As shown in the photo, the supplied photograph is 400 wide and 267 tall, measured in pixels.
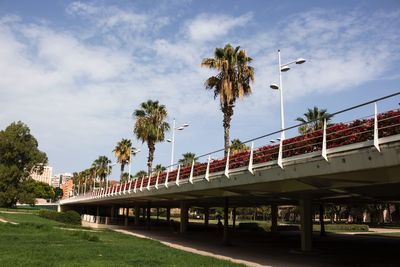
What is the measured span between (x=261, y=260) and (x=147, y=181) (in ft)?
52.6

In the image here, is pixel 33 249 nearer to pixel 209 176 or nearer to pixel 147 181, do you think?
pixel 209 176

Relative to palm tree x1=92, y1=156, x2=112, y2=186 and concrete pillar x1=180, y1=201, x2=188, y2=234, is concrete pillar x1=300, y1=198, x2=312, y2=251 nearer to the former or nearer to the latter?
concrete pillar x1=180, y1=201, x2=188, y2=234

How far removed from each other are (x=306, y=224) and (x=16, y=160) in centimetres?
8319

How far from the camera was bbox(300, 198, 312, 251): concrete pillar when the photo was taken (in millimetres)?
25136

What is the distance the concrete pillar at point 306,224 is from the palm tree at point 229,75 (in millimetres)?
10092

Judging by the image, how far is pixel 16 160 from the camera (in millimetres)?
94750

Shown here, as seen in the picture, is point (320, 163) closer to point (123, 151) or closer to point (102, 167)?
point (123, 151)

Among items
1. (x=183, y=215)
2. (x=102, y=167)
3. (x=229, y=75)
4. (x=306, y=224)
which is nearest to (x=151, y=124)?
(x=183, y=215)

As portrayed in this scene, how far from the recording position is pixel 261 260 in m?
21.8

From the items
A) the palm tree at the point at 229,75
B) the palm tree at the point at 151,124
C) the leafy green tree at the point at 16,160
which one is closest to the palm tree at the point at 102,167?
the leafy green tree at the point at 16,160

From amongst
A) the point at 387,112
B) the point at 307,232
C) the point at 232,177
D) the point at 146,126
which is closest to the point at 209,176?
the point at 232,177

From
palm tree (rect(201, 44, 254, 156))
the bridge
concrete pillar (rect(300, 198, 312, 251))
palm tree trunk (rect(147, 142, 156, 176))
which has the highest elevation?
palm tree (rect(201, 44, 254, 156))

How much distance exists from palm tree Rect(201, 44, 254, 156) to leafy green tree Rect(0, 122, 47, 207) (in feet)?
228

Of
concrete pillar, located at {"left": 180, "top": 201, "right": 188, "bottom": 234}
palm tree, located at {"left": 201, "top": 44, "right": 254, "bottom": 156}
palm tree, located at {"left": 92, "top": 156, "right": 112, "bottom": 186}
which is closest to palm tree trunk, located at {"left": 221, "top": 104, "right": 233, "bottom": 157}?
palm tree, located at {"left": 201, "top": 44, "right": 254, "bottom": 156}
